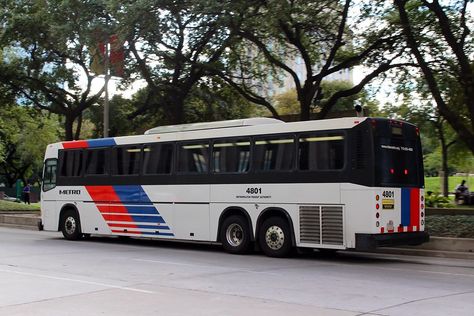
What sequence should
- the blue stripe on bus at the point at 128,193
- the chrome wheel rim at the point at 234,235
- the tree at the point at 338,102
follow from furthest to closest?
the tree at the point at 338,102 < the blue stripe on bus at the point at 128,193 < the chrome wheel rim at the point at 234,235

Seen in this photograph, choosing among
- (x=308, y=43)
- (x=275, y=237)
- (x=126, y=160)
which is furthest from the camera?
(x=308, y=43)

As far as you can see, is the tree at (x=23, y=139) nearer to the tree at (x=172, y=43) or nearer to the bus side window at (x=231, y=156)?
the tree at (x=172, y=43)

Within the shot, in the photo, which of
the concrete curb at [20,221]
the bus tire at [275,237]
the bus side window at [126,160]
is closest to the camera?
the bus tire at [275,237]

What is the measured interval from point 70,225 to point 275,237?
27.4 ft

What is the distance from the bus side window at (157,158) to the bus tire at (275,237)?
369cm

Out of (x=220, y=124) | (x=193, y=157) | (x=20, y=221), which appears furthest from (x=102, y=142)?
(x=20, y=221)

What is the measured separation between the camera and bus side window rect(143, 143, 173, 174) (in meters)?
16.6

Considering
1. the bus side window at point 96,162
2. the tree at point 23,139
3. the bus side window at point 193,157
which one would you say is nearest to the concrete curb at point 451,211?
the bus side window at point 193,157

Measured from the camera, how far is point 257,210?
14.6 metres

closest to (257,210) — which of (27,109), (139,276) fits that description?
(139,276)

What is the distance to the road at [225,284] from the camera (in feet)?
25.4

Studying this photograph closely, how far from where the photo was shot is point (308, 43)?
23.5 metres

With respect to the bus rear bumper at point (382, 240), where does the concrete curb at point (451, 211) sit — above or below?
above

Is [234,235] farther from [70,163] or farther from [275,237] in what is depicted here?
[70,163]
